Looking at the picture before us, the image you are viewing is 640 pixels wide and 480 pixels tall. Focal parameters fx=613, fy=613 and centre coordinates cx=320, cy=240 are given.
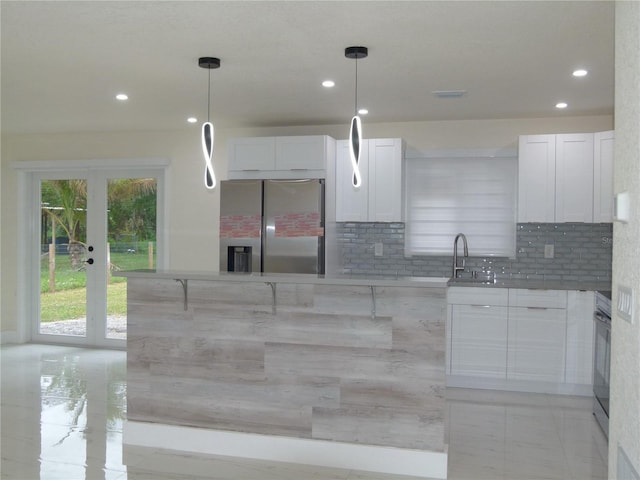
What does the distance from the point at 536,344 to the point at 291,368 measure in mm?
2579

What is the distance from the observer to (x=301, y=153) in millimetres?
5922

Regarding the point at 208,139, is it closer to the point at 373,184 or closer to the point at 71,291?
the point at 373,184

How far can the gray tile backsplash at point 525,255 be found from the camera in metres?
5.84

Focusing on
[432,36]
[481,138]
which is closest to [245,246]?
[481,138]

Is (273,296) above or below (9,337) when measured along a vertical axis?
above

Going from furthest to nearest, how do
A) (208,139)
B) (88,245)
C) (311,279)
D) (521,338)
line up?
(88,245), (521,338), (208,139), (311,279)

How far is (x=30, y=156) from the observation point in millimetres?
7543

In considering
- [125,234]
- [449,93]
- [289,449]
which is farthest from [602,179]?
[125,234]

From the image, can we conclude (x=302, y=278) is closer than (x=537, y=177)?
Yes

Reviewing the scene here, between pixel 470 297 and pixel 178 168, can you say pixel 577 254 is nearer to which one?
pixel 470 297

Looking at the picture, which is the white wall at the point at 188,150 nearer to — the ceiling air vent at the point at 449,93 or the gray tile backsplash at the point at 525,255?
the gray tile backsplash at the point at 525,255

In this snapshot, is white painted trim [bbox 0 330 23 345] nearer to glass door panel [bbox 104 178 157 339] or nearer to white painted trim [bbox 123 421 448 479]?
glass door panel [bbox 104 178 157 339]

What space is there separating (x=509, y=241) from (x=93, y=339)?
4.94 metres

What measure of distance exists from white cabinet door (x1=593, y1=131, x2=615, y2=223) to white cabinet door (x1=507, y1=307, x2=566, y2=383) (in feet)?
3.22
